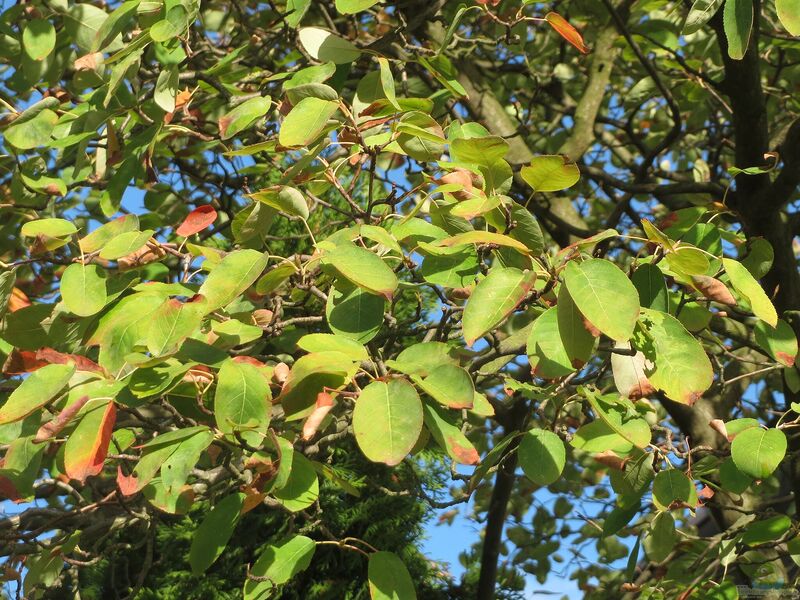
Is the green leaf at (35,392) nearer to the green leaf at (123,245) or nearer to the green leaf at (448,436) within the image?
the green leaf at (123,245)

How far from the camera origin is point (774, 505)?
3.49 meters

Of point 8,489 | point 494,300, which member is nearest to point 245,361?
point 494,300

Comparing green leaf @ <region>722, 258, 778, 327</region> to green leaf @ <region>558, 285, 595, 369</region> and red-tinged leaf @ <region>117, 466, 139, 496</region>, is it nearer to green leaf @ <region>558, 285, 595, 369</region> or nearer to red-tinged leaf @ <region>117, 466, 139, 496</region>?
green leaf @ <region>558, 285, 595, 369</region>

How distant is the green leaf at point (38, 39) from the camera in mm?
2566

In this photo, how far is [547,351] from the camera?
161 centimetres

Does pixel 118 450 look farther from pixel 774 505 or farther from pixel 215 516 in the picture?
pixel 774 505

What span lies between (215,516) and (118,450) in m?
0.30

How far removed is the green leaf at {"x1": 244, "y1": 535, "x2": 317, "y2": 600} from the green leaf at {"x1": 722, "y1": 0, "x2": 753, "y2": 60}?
134cm

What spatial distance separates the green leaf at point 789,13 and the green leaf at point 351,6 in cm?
87

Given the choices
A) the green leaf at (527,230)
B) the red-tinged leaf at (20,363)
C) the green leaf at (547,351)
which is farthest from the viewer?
the red-tinged leaf at (20,363)

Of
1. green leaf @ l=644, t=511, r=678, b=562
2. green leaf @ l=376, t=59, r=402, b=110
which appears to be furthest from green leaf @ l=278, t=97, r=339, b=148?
green leaf @ l=644, t=511, r=678, b=562

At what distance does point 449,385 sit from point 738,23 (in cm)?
103

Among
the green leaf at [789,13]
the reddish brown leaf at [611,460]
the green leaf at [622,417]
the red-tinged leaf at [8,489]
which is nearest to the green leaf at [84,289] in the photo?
the red-tinged leaf at [8,489]

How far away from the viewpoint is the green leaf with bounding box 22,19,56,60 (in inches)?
101
